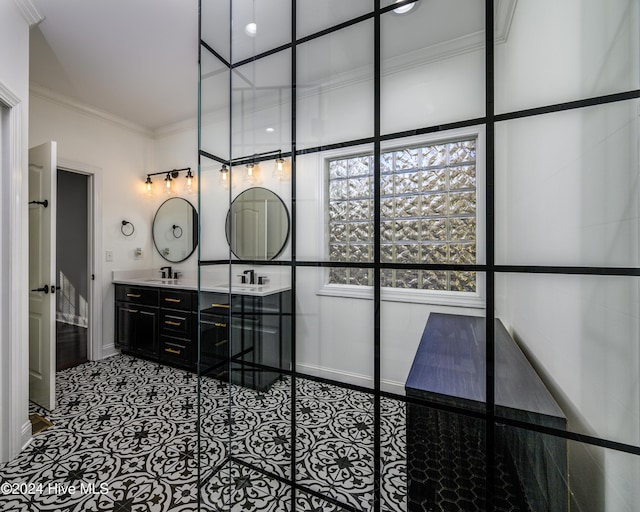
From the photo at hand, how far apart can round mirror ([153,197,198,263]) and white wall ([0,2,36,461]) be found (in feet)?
6.04

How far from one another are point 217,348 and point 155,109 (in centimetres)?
343

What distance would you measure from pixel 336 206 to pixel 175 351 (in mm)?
2963

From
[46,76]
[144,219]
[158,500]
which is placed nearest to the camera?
[158,500]

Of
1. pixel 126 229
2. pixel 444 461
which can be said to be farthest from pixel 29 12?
pixel 444 461

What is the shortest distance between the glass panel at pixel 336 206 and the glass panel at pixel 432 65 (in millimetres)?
135

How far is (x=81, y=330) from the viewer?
4500 millimetres

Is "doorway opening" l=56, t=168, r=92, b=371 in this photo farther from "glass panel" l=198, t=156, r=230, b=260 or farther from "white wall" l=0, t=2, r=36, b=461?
"glass panel" l=198, t=156, r=230, b=260

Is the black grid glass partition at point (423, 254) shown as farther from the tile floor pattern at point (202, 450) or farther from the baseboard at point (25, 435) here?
the baseboard at point (25, 435)

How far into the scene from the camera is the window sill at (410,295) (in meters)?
0.67

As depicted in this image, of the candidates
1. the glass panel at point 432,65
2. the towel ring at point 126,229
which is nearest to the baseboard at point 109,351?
the towel ring at point 126,229

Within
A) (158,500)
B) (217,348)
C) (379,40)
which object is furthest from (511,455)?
(158,500)

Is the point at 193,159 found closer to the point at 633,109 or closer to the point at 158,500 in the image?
the point at 158,500

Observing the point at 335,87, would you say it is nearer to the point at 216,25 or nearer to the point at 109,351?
the point at 216,25

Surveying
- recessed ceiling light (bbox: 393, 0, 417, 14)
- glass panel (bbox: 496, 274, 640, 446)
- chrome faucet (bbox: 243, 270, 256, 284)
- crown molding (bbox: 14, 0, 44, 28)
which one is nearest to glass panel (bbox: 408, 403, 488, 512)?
glass panel (bbox: 496, 274, 640, 446)
